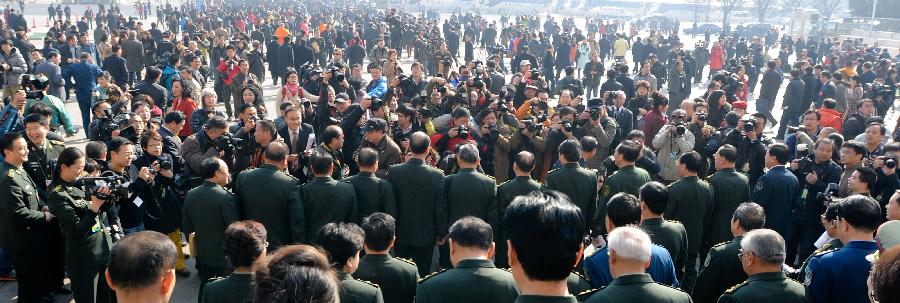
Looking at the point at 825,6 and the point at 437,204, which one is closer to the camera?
the point at 437,204

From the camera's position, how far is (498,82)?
12.2 m

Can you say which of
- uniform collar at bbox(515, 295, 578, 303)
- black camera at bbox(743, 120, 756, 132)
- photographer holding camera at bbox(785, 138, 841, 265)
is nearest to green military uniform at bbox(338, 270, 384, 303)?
uniform collar at bbox(515, 295, 578, 303)

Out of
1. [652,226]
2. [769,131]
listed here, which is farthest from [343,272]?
[769,131]

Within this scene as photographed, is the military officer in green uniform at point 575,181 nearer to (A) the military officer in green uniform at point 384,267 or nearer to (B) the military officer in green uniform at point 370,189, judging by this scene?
(B) the military officer in green uniform at point 370,189

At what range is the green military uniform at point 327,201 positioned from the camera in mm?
5238

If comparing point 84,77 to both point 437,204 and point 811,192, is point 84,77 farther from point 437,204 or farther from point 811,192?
point 811,192

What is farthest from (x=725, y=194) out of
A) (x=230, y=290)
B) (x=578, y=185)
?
(x=230, y=290)

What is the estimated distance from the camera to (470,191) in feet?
18.2

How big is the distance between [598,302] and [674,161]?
4.68m

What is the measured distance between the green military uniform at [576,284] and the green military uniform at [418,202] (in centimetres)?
203

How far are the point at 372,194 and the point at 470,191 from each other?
30.4 inches

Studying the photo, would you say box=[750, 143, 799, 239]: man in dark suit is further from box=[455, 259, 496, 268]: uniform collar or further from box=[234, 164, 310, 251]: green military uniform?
box=[234, 164, 310, 251]: green military uniform

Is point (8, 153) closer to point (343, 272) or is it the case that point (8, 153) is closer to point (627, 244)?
point (343, 272)

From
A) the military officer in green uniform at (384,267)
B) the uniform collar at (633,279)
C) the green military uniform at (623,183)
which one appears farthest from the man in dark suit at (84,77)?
the uniform collar at (633,279)
